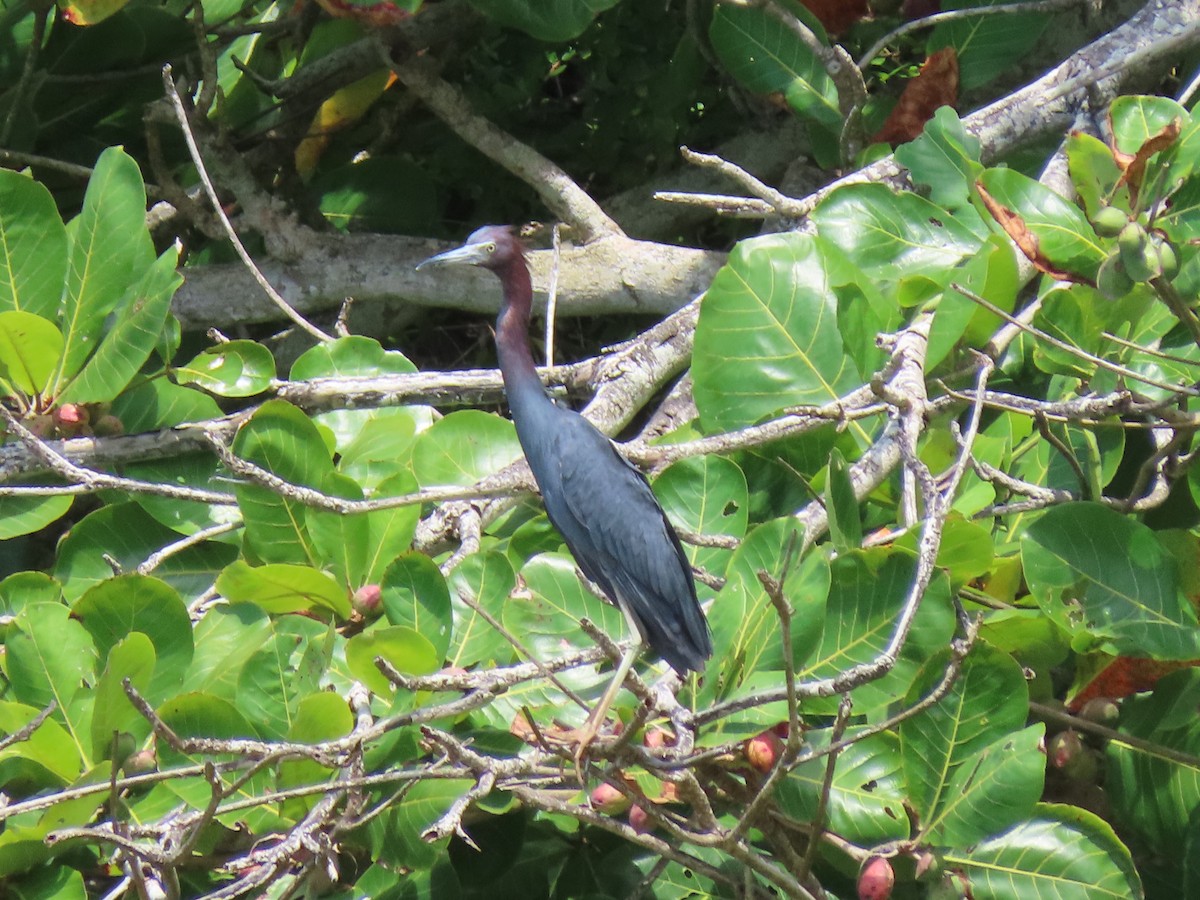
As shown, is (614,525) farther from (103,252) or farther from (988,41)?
(988,41)

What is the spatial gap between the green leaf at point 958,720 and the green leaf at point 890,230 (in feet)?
2.94

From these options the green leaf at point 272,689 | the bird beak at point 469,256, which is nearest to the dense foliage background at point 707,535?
the green leaf at point 272,689

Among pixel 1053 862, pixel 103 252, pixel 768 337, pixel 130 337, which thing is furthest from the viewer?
pixel 103 252

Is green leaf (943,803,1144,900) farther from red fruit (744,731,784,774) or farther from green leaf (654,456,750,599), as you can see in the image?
green leaf (654,456,750,599)

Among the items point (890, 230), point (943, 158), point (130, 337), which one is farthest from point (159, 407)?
point (943, 158)

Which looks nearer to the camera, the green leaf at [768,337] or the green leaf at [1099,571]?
the green leaf at [1099,571]

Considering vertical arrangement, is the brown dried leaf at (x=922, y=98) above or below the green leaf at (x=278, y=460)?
above

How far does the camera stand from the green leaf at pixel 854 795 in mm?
2074

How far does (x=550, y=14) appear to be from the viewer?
306cm

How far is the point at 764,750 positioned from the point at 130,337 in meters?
1.51

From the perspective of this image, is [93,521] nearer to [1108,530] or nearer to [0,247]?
[0,247]

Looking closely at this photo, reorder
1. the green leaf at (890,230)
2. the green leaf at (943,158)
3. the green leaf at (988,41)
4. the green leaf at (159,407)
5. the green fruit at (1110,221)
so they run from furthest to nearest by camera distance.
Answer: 1. the green leaf at (988,41)
2. the green leaf at (159,407)
3. the green leaf at (890,230)
4. the green leaf at (943,158)
5. the green fruit at (1110,221)

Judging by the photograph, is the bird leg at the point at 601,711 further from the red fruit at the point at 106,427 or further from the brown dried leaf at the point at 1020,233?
the red fruit at the point at 106,427

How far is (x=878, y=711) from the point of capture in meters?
2.14
